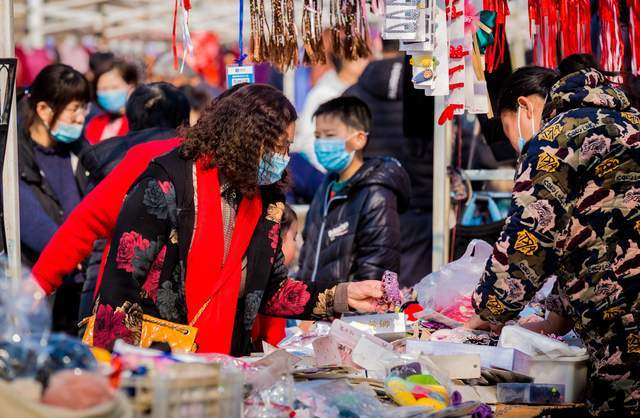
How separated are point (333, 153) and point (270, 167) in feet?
6.01

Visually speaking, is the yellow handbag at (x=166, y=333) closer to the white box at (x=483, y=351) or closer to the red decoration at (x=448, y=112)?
the white box at (x=483, y=351)

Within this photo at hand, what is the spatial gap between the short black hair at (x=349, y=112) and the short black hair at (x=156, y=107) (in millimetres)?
691

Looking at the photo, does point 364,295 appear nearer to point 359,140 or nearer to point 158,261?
point 158,261

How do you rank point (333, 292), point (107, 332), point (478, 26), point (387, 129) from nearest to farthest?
1. point (107, 332)
2. point (333, 292)
3. point (478, 26)
4. point (387, 129)

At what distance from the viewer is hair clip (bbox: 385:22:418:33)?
348 centimetres

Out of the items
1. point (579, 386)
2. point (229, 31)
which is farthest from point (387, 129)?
point (229, 31)

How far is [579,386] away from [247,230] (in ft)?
3.62

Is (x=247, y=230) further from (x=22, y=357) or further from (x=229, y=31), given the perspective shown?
(x=229, y=31)

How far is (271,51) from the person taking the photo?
3840 millimetres

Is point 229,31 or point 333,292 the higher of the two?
point 229,31

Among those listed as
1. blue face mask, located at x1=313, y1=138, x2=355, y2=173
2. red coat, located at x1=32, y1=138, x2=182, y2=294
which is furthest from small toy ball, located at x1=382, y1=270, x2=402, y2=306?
blue face mask, located at x1=313, y1=138, x2=355, y2=173

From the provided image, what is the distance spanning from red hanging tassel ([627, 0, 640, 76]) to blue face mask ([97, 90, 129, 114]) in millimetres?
3295

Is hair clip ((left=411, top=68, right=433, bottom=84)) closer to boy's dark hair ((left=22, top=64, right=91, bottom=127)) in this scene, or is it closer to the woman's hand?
the woman's hand

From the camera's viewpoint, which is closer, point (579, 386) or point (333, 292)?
point (579, 386)
